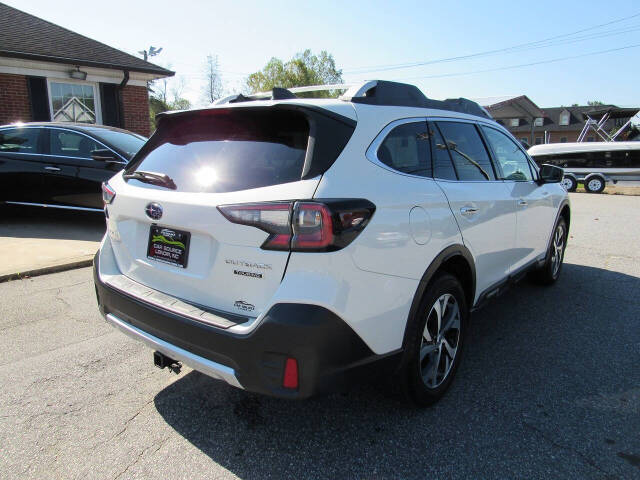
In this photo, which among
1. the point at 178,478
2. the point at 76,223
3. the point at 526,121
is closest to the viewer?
the point at 178,478

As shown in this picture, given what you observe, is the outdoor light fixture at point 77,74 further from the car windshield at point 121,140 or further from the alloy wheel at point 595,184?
the alloy wheel at point 595,184

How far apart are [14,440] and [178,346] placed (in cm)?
105

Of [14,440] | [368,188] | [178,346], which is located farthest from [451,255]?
[14,440]

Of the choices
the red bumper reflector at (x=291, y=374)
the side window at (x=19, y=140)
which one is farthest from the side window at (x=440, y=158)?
the side window at (x=19, y=140)

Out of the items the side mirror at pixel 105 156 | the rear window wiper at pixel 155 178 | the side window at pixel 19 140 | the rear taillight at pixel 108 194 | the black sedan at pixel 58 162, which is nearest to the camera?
A: the rear window wiper at pixel 155 178

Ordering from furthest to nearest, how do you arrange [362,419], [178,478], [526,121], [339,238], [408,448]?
[526,121], [362,419], [408,448], [178,478], [339,238]

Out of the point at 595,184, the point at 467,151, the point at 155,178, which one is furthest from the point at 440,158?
the point at 595,184

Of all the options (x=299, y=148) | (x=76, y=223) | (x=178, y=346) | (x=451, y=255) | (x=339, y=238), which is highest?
(x=299, y=148)

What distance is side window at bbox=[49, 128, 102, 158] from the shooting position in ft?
22.7

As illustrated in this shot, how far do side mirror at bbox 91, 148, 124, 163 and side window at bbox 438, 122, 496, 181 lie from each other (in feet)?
16.7

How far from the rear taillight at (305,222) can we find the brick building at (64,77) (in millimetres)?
11561

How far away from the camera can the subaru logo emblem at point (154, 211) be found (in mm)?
2297

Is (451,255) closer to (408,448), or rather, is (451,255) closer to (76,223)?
(408,448)

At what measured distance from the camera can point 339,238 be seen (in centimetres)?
192
